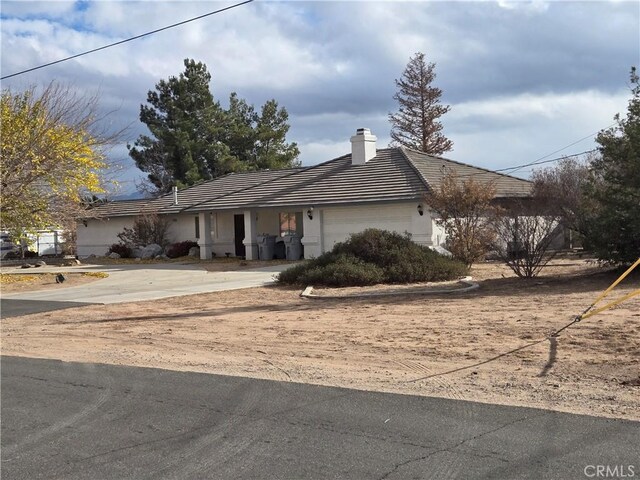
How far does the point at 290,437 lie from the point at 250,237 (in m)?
25.8

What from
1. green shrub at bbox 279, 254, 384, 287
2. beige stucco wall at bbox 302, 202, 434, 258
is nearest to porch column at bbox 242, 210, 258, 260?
beige stucco wall at bbox 302, 202, 434, 258

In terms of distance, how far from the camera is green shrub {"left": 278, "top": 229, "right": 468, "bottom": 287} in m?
18.6

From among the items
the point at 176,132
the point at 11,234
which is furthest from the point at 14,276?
the point at 176,132

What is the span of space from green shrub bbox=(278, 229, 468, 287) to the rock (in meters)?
16.7

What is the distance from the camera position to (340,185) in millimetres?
30250

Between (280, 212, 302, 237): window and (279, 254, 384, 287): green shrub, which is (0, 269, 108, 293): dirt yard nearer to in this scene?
(279, 254, 384, 287): green shrub

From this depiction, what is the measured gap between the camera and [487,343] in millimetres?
9672

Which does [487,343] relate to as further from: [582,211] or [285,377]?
[582,211]

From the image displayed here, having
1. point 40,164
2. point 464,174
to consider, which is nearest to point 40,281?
point 40,164

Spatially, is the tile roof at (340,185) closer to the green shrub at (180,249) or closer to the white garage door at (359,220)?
the white garage door at (359,220)

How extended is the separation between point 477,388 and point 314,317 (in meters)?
6.29

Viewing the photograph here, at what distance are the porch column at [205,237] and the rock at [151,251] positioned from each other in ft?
9.52

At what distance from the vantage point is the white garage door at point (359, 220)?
27.7 m

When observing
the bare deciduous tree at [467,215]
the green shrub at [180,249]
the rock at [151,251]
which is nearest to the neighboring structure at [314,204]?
the green shrub at [180,249]
